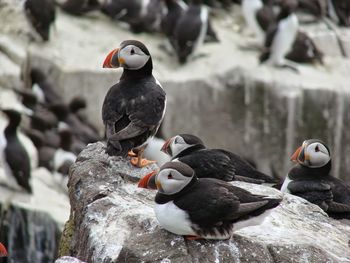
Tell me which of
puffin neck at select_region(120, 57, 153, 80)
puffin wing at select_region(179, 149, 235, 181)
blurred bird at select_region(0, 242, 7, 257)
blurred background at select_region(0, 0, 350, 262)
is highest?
puffin neck at select_region(120, 57, 153, 80)

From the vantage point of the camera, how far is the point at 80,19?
15109mm

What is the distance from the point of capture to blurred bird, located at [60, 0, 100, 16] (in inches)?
587

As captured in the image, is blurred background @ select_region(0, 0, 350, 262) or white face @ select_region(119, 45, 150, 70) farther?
blurred background @ select_region(0, 0, 350, 262)

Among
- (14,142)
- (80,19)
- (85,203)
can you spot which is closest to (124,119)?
(85,203)

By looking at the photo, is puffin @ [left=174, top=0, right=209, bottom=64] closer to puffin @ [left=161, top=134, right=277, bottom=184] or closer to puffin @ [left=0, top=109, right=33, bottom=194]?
puffin @ [left=0, top=109, right=33, bottom=194]

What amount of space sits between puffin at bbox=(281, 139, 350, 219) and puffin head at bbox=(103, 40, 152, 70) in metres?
1.29

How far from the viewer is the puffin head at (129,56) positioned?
23.0 feet

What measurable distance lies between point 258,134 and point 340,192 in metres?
6.56

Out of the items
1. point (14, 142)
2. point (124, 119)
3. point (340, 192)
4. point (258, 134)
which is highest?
point (124, 119)

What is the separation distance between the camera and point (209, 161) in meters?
6.51

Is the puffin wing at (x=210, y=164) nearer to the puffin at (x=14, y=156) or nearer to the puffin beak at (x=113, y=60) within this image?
the puffin beak at (x=113, y=60)

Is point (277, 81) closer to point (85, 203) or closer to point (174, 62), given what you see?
point (174, 62)

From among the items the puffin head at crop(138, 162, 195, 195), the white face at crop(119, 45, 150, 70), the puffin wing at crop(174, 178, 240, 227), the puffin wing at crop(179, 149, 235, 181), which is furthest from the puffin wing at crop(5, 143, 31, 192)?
the puffin wing at crop(174, 178, 240, 227)

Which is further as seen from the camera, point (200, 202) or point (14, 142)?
point (14, 142)
